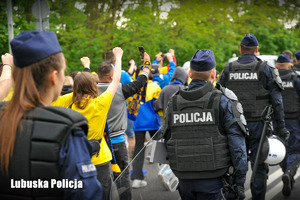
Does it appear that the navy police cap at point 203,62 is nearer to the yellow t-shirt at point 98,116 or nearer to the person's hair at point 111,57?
the yellow t-shirt at point 98,116

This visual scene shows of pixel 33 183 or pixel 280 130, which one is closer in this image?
pixel 33 183

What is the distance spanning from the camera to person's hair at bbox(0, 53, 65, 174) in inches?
78.2

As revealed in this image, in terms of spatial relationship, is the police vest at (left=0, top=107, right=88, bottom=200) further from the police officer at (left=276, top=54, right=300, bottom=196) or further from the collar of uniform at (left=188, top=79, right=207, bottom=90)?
the police officer at (left=276, top=54, right=300, bottom=196)

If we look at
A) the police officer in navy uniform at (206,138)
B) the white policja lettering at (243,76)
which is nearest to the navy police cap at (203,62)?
the police officer in navy uniform at (206,138)

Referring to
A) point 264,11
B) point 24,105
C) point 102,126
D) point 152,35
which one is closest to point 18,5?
point 152,35

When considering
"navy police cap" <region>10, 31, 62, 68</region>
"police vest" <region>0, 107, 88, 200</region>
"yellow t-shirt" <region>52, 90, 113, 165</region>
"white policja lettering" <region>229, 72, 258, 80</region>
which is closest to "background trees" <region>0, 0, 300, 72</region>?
"white policja lettering" <region>229, 72, 258, 80</region>

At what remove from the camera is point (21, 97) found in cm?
202

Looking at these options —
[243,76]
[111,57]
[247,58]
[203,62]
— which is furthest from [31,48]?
[111,57]

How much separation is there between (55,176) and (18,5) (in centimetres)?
1005

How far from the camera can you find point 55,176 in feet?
6.45

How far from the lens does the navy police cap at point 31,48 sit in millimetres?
2041

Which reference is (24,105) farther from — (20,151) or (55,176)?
(55,176)

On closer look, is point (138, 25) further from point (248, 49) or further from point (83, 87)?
point (83, 87)

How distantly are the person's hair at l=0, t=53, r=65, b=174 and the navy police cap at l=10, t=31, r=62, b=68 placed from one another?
0.02m
